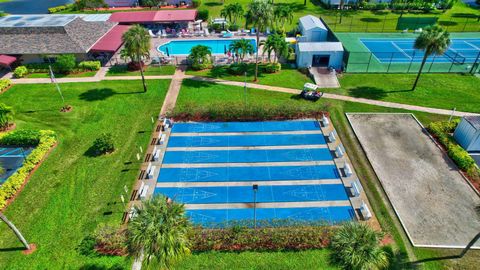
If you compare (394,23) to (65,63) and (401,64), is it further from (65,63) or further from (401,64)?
(65,63)

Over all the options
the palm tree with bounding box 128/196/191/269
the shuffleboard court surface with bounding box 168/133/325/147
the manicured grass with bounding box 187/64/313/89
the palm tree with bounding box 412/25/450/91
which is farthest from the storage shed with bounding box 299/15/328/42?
the palm tree with bounding box 128/196/191/269

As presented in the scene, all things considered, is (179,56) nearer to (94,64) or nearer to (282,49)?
(94,64)

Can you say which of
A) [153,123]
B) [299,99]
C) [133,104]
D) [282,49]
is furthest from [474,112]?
[133,104]

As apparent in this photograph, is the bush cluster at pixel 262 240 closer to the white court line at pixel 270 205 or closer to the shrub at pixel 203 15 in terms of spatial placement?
the white court line at pixel 270 205

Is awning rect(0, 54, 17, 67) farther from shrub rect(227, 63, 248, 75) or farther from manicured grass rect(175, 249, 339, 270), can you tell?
manicured grass rect(175, 249, 339, 270)

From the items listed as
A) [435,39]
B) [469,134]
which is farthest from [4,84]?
[469,134]

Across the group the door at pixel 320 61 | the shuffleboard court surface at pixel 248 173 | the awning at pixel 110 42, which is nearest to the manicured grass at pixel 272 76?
the door at pixel 320 61
